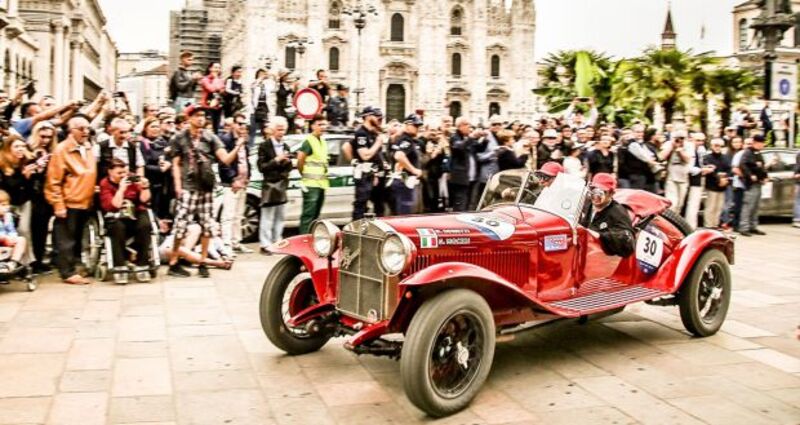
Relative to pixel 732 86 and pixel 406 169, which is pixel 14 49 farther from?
pixel 732 86

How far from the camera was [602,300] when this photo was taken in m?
6.79

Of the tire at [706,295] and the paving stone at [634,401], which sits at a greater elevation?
the tire at [706,295]

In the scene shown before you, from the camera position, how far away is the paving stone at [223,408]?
522 centimetres

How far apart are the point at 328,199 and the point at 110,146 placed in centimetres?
401

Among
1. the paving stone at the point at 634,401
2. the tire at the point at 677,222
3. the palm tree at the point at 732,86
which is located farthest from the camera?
the palm tree at the point at 732,86

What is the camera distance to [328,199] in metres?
13.2

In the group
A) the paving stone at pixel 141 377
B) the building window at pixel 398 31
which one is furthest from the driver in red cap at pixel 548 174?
the building window at pixel 398 31

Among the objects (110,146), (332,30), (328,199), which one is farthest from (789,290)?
(332,30)

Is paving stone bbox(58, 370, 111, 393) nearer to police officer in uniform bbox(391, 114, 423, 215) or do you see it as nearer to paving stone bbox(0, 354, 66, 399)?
paving stone bbox(0, 354, 66, 399)

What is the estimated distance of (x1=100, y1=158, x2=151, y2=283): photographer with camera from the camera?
9.38 meters

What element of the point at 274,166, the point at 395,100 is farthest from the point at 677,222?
the point at 395,100

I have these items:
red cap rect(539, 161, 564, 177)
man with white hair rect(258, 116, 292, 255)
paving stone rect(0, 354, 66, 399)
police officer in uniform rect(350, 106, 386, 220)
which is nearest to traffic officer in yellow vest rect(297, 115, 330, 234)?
man with white hair rect(258, 116, 292, 255)

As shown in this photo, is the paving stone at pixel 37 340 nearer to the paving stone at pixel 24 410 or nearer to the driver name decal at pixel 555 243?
the paving stone at pixel 24 410

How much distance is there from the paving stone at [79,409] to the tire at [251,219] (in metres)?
7.10
